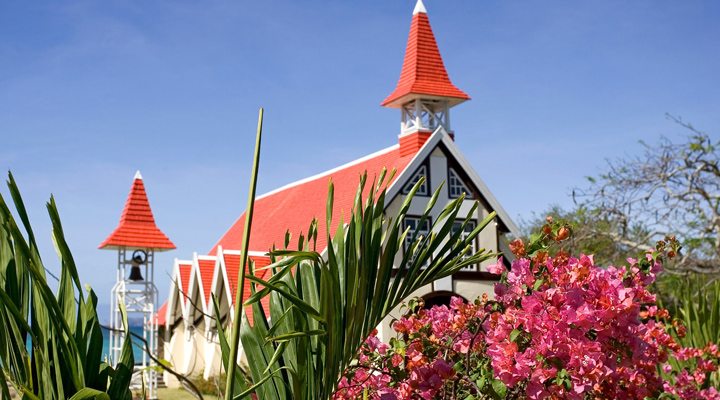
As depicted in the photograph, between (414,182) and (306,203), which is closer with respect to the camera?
(414,182)

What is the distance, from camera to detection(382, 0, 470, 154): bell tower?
2281 cm

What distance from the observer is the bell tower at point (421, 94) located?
2281 centimetres

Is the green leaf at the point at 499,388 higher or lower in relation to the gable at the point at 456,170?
lower

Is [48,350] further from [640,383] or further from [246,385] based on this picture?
[640,383]

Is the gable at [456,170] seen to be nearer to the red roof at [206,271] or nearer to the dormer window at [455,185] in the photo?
the dormer window at [455,185]

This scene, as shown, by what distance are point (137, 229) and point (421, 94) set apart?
1041cm

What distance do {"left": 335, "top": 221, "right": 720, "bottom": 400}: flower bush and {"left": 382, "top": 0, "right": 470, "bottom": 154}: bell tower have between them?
58.4 ft

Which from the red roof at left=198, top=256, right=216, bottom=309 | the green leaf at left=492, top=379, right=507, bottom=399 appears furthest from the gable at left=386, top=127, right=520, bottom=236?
the green leaf at left=492, top=379, right=507, bottom=399

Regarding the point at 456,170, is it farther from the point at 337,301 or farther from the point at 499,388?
the point at 337,301

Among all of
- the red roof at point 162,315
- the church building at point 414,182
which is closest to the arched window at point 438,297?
the church building at point 414,182

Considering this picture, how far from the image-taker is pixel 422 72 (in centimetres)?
2358

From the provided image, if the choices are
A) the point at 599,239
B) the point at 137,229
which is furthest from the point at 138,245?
the point at 599,239

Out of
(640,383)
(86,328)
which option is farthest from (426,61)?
(86,328)

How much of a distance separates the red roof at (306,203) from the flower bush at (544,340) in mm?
16105
